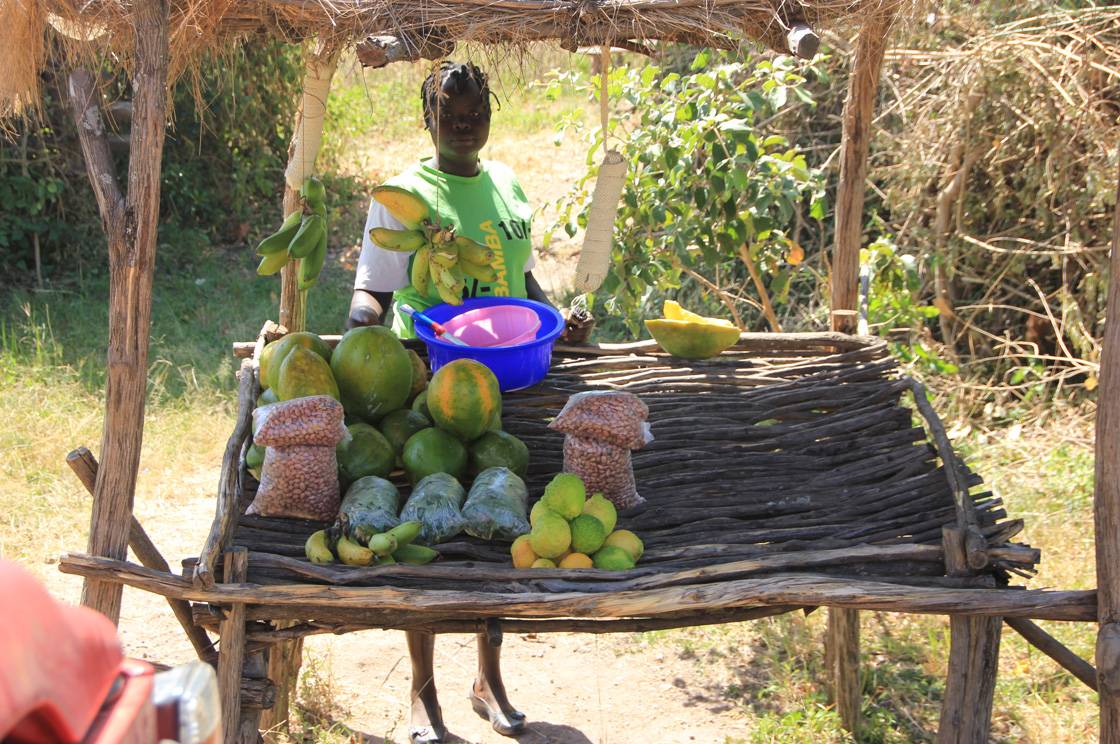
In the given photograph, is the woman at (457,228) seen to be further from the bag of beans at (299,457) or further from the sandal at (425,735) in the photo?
the bag of beans at (299,457)

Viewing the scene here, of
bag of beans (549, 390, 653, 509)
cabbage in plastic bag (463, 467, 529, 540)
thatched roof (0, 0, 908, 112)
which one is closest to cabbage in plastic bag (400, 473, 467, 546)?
cabbage in plastic bag (463, 467, 529, 540)

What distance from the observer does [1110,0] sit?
4.97m

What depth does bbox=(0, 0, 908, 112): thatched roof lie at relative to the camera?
2318mm

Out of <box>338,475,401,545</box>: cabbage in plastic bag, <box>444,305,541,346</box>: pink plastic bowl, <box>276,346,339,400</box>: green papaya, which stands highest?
<box>444,305,541,346</box>: pink plastic bowl

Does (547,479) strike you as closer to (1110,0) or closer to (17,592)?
(17,592)

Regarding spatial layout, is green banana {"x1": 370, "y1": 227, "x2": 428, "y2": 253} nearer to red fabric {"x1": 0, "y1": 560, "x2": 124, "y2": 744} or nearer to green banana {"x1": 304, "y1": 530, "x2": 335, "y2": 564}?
green banana {"x1": 304, "y1": 530, "x2": 335, "y2": 564}

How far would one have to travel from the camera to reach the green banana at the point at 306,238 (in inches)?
110

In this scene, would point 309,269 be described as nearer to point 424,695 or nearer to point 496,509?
point 496,509

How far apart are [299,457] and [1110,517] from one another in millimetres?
1783

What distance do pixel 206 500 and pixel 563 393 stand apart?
2601 millimetres

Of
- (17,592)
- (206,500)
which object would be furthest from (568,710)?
(17,592)

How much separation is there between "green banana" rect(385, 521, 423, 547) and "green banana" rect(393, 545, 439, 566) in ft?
0.05

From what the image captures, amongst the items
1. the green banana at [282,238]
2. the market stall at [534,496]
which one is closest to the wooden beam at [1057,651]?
the market stall at [534,496]

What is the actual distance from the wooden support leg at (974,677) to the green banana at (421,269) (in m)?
1.61
